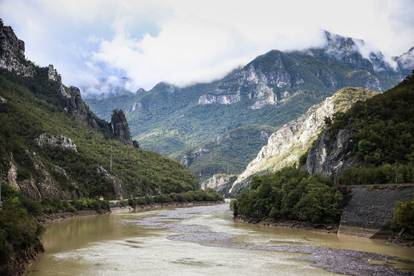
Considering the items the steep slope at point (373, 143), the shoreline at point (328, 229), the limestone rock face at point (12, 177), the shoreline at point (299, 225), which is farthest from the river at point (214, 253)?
the limestone rock face at point (12, 177)

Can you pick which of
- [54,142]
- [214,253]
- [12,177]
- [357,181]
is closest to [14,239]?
[214,253]

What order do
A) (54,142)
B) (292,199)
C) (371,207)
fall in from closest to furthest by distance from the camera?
(371,207) < (292,199) < (54,142)

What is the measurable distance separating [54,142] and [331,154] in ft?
302

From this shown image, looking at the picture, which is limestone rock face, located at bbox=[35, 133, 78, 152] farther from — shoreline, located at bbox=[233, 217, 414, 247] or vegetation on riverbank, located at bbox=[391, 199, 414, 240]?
vegetation on riverbank, located at bbox=[391, 199, 414, 240]

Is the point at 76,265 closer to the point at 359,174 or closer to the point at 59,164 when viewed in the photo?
the point at 359,174

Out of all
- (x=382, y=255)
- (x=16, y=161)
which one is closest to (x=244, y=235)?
(x=382, y=255)

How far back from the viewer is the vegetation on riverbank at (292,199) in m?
108

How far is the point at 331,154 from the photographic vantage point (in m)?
141

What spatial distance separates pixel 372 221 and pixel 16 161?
9310cm

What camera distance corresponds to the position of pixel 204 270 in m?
62.4

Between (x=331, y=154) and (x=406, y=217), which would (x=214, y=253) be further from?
(x=331, y=154)

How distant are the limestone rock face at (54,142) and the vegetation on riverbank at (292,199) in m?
67.1

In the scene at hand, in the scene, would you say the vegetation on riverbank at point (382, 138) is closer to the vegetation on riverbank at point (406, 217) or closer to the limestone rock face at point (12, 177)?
the vegetation on riverbank at point (406, 217)

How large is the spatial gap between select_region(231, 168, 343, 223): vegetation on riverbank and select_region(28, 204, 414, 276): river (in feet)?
16.1
